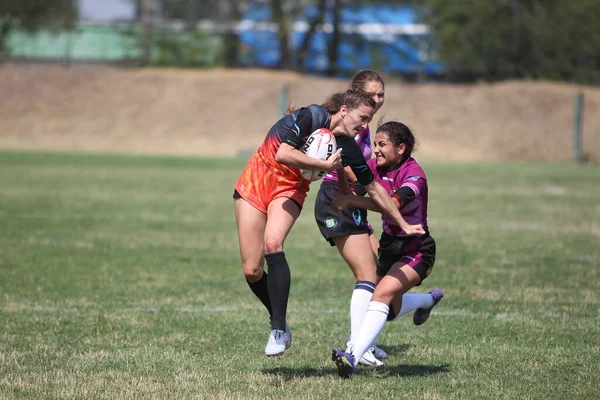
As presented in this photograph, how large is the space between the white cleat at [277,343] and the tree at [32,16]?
1731 inches

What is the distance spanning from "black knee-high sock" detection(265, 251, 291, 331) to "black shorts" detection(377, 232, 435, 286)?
70cm

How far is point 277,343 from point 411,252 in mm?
1096

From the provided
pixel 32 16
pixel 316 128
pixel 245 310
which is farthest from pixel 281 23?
pixel 316 128

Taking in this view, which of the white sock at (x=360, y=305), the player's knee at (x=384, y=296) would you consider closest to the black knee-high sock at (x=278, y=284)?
the white sock at (x=360, y=305)

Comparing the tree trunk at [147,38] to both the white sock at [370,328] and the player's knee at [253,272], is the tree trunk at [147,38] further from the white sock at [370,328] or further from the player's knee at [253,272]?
the white sock at [370,328]

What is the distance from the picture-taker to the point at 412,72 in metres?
47.5

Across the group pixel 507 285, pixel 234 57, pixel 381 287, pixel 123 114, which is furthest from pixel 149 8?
pixel 381 287

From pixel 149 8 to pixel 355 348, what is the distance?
4501 cm

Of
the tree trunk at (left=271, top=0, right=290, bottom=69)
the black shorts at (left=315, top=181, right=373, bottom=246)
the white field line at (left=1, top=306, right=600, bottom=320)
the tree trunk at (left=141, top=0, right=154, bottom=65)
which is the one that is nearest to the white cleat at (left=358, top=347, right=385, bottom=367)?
the black shorts at (left=315, top=181, right=373, bottom=246)

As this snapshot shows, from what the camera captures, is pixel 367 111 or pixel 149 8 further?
pixel 149 8

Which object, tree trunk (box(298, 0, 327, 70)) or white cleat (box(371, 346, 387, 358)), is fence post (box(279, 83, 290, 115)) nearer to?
tree trunk (box(298, 0, 327, 70))

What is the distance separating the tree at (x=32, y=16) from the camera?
46156 millimetres

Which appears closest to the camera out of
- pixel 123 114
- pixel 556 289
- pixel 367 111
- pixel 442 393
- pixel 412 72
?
pixel 442 393

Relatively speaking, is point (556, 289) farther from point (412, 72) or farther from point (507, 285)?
point (412, 72)
